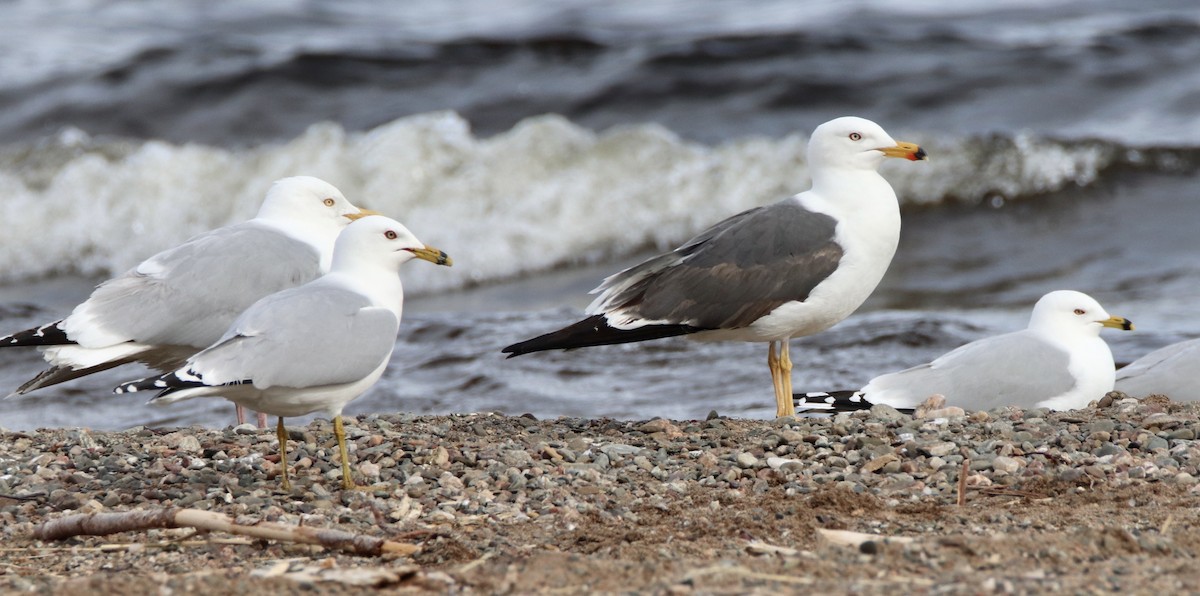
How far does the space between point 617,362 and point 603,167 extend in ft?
17.3

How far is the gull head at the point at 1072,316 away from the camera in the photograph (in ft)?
22.6

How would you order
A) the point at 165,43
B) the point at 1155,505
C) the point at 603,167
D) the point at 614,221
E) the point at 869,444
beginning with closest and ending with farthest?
1. the point at 1155,505
2. the point at 869,444
3. the point at 614,221
4. the point at 603,167
5. the point at 165,43

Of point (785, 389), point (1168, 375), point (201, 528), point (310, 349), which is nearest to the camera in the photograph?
point (201, 528)

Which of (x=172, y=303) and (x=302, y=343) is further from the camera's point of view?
(x=172, y=303)

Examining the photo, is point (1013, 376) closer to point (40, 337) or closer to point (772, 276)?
point (772, 276)

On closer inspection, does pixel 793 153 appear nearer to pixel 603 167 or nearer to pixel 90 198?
pixel 603 167

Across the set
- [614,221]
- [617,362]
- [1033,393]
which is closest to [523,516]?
[1033,393]

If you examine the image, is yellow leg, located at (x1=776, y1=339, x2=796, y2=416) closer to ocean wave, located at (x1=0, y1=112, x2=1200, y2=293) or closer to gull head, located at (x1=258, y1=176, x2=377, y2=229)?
gull head, located at (x1=258, y1=176, x2=377, y2=229)

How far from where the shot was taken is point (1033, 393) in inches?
258

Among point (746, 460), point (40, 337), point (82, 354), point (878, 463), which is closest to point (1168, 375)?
point (878, 463)

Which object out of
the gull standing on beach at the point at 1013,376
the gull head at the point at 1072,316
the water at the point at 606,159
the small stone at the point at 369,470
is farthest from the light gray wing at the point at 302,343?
the gull head at the point at 1072,316

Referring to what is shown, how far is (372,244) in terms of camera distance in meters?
5.42

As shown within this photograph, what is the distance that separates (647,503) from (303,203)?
109 inches

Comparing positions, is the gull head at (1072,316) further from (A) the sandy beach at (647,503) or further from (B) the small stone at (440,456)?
(B) the small stone at (440,456)
